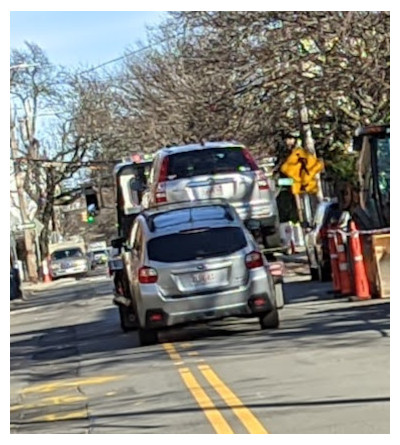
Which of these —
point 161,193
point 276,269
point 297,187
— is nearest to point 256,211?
point 161,193

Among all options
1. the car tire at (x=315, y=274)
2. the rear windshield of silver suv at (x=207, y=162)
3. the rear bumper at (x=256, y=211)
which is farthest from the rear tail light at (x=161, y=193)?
the car tire at (x=315, y=274)

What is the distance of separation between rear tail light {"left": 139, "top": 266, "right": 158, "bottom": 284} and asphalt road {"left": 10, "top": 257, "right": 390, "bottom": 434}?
3.16 feet

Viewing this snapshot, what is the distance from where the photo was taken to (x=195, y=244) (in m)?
16.9

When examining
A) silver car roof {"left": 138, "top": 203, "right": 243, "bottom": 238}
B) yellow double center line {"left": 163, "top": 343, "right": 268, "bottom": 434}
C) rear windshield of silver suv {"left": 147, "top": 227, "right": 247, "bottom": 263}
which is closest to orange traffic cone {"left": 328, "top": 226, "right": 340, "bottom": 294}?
silver car roof {"left": 138, "top": 203, "right": 243, "bottom": 238}

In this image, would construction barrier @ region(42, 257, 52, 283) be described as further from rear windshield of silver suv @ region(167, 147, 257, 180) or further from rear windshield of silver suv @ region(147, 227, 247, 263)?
rear windshield of silver suv @ region(147, 227, 247, 263)

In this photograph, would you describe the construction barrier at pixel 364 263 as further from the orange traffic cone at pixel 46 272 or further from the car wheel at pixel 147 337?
the orange traffic cone at pixel 46 272

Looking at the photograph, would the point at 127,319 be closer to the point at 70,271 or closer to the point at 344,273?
the point at 344,273

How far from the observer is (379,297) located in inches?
788

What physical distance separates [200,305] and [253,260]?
979 mm

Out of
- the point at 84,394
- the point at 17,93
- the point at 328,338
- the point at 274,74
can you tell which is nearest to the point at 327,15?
the point at 274,74

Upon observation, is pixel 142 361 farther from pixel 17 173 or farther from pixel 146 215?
pixel 17 173

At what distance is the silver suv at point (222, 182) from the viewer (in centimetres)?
1998

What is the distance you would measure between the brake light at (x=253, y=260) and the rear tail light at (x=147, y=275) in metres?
1.28

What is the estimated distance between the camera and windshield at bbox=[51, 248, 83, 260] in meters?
64.4
